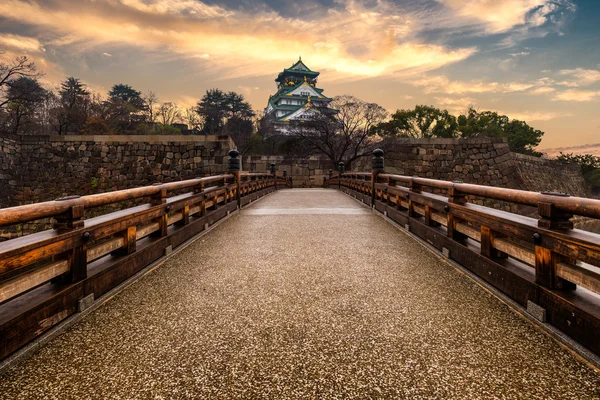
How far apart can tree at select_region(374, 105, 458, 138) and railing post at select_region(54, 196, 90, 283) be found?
29.1 metres

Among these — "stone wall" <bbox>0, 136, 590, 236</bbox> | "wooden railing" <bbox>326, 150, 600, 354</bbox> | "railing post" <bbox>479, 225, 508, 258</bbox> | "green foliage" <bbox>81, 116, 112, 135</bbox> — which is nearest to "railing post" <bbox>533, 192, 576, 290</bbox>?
"wooden railing" <bbox>326, 150, 600, 354</bbox>

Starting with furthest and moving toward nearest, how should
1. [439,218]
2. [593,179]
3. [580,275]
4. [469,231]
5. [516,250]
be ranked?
[593,179], [439,218], [469,231], [516,250], [580,275]

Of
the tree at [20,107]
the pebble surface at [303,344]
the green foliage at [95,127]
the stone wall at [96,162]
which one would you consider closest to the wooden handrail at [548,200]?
the pebble surface at [303,344]

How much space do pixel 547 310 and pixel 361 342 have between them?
1.36m

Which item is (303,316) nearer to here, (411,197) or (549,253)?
(549,253)

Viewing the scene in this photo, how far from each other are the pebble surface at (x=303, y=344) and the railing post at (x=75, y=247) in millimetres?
364

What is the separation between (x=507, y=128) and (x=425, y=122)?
14458 mm

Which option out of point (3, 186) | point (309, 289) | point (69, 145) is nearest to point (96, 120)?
point (69, 145)

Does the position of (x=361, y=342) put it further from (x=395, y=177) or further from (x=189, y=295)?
(x=395, y=177)

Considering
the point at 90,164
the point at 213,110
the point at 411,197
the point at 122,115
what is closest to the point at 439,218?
the point at 411,197

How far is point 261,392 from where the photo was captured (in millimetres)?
1566

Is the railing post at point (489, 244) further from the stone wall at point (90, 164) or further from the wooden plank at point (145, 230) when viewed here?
the stone wall at point (90, 164)

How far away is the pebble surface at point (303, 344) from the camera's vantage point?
5.26 ft

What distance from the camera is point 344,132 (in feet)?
81.3
